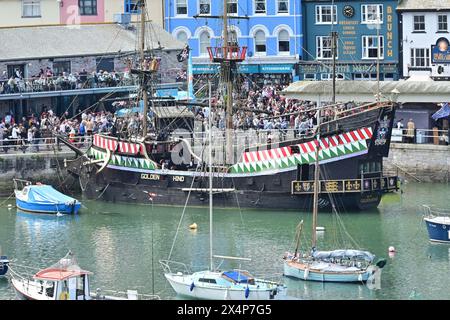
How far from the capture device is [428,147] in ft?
273

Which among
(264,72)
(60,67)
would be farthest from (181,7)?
(60,67)

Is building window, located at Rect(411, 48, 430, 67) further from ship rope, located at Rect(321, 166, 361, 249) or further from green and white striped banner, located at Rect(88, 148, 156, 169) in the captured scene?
green and white striped banner, located at Rect(88, 148, 156, 169)

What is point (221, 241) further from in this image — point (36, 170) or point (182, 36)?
point (182, 36)

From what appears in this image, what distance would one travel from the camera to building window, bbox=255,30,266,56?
101375 millimetres

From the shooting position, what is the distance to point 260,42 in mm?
101500

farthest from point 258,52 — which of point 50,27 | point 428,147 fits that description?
point 428,147

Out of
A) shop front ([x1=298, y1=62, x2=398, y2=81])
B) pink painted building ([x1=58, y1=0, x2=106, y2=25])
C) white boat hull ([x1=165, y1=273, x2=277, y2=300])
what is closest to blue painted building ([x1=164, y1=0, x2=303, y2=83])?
shop front ([x1=298, y1=62, x2=398, y2=81])

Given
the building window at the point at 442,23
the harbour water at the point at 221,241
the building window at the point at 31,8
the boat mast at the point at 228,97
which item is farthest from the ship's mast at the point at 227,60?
the building window at the point at 31,8

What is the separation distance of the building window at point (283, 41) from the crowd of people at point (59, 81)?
14.2 m

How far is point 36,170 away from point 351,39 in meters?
25.4

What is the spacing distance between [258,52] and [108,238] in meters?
33.4

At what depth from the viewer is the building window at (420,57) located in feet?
318

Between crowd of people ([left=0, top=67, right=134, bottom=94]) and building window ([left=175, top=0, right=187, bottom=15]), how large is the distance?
13.2 meters

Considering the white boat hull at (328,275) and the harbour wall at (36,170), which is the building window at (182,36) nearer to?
the harbour wall at (36,170)
